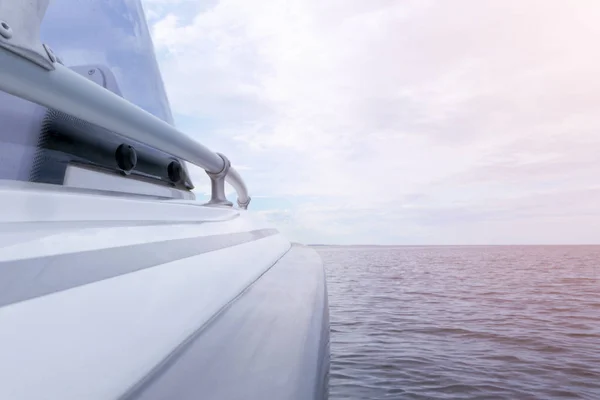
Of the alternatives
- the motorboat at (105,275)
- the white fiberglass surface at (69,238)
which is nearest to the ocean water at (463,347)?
the motorboat at (105,275)

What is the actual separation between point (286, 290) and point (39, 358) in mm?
983

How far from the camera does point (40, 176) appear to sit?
4.24ft

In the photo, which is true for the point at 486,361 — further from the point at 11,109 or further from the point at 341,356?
the point at 11,109

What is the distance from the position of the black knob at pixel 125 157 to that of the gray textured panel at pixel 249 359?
785mm

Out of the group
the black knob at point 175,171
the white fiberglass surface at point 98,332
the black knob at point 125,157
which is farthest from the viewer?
the black knob at point 175,171

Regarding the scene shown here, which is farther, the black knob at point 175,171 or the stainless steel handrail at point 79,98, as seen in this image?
the black knob at point 175,171

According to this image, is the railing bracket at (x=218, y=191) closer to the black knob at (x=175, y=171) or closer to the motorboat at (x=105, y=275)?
the black knob at (x=175, y=171)

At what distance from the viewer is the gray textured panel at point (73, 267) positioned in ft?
1.65

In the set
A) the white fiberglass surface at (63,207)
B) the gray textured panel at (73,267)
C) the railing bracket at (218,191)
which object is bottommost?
the gray textured panel at (73,267)

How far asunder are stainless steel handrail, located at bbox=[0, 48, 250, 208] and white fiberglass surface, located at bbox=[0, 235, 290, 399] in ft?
1.24

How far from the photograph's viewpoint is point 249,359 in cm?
74

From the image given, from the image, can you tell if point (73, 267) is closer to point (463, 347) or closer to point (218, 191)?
point (218, 191)

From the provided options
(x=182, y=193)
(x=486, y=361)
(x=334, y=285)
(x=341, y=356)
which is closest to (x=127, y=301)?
(x=182, y=193)

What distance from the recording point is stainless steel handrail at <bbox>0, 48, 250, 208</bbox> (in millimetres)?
780
